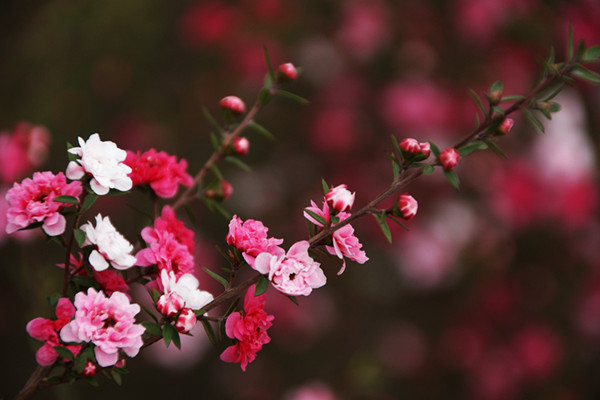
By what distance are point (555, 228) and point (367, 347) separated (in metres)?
0.67

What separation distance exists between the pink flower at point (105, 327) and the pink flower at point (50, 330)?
27mm

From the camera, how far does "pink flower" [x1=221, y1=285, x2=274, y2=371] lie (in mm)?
378

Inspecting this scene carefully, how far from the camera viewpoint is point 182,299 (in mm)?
365

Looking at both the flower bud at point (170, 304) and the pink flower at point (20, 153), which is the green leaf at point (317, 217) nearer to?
the flower bud at point (170, 304)

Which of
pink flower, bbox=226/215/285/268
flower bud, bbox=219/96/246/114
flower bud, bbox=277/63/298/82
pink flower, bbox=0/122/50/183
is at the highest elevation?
flower bud, bbox=277/63/298/82

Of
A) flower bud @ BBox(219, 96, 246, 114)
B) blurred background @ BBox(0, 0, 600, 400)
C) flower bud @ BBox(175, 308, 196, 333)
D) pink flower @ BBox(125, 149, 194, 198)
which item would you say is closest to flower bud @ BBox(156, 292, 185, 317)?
flower bud @ BBox(175, 308, 196, 333)

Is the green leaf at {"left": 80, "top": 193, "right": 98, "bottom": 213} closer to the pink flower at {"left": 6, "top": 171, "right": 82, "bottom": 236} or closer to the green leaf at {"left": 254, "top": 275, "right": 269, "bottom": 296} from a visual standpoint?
the pink flower at {"left": 6, "top": 171, "right": 82, "bottom": 236}

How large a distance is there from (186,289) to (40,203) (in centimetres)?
13

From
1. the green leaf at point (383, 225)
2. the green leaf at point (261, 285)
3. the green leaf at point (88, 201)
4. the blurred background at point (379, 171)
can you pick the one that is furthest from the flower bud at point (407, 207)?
the blurred background at point (379, 171)

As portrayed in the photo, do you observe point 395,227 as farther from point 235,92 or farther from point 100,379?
point 100,379

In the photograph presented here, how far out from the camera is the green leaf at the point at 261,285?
1.18ft

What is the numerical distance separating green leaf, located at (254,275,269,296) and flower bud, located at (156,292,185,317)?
6cm

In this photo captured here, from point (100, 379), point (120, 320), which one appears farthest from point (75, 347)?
point (100, 379)

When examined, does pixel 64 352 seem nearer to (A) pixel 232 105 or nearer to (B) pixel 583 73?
(A) pixel 232 105
